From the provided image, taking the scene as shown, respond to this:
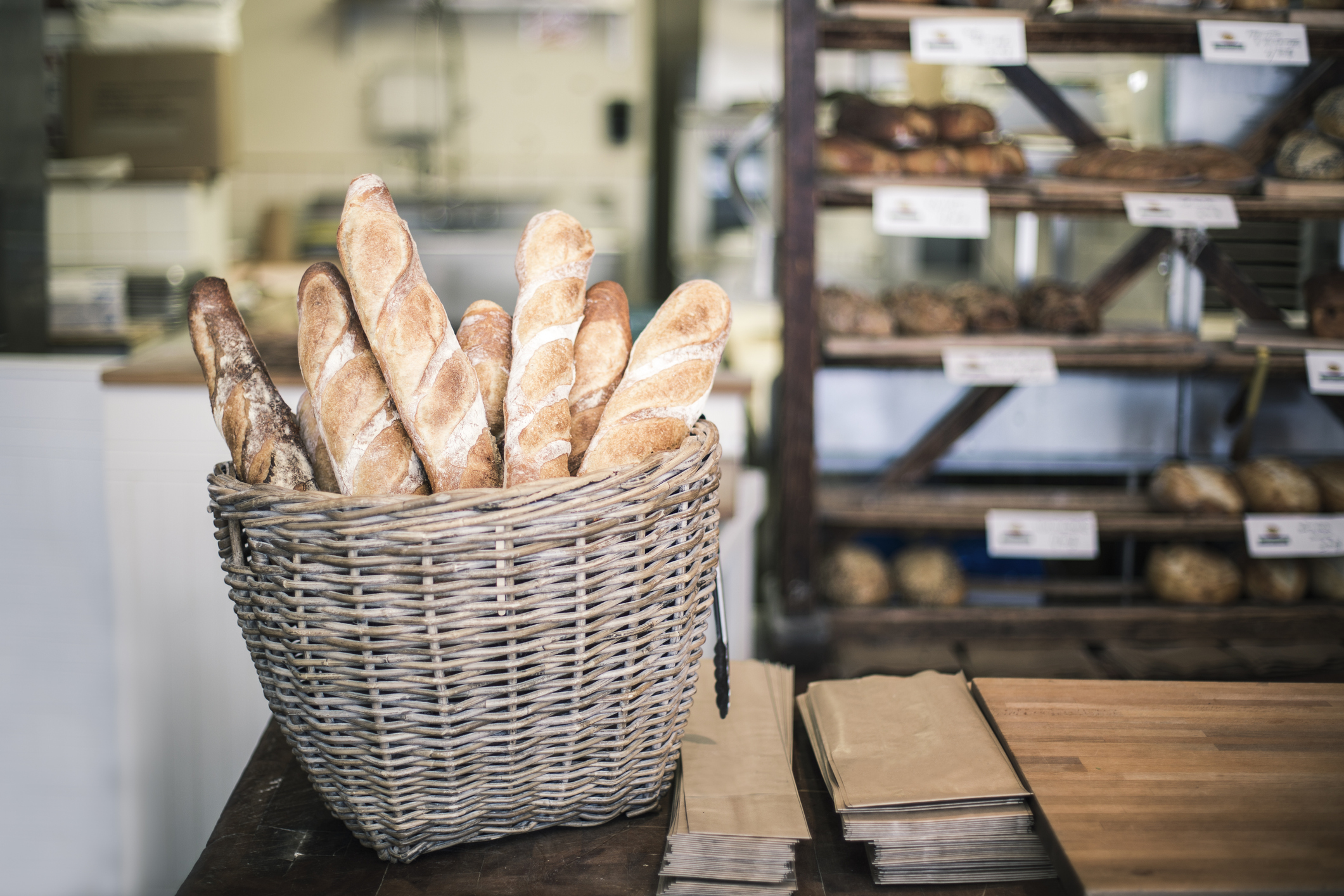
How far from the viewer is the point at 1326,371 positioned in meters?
2.06

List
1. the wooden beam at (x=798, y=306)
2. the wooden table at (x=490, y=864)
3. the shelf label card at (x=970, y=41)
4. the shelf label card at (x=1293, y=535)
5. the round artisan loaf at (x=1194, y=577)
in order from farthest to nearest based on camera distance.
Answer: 1. the round artisan loaf at (x=1194, y=577)
2. the shelf label card at (x=1293, y=535)
3. the wooden beam at (x=798, y=306)
4. the shelf label card at (x=970, y=41)
5. the wooden table at (x=490, y=864)

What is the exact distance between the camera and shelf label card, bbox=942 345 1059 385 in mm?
2004

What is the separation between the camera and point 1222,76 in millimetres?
2346

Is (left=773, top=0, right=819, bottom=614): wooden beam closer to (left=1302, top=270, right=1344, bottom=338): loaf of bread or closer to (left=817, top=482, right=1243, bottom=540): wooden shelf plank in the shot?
(left=817, top=482, right=1243, bottom=540): wooden shelf plank

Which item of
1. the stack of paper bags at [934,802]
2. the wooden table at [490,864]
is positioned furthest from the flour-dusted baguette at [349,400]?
the stack of paper bags at [934,802]

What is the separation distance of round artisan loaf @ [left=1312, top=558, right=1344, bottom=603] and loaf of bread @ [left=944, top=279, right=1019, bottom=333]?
908 millimetres

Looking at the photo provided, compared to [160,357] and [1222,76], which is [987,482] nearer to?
[1222,76]

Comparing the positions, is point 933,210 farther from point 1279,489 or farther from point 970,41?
point 1279,489

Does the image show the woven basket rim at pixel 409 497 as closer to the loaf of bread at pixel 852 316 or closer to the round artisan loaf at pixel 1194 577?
the loaf of bread at pixel 852 316

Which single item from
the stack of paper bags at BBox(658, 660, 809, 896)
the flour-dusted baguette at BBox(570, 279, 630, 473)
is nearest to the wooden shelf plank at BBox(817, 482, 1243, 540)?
the stack of paper bags at BBox(658, 660, 809, 896)

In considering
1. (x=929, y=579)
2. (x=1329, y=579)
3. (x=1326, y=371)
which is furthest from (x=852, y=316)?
(x=1329, y=579)

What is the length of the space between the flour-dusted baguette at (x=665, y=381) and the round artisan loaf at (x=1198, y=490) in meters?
1.70

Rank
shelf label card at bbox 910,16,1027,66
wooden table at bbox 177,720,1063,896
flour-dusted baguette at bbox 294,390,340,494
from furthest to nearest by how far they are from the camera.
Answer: shelf label card at bbox 910,16,1027,66
flour-dusted baguette at bbox 294,390,340,494
wooden table at bbox 177,720,1063,896

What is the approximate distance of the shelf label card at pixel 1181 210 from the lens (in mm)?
1995
